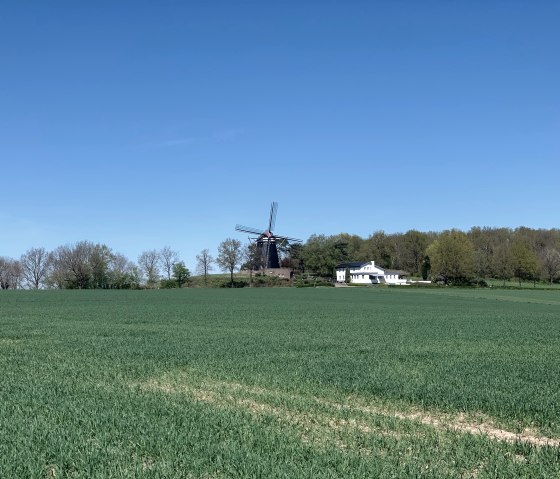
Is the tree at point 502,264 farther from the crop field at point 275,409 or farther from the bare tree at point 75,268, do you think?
the crop field at point 275,409

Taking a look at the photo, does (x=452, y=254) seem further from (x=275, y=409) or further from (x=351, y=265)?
(x=275, y=409)

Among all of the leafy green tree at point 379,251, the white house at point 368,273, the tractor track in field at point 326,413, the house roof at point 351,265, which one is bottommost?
the tractor track in field at point 326,413

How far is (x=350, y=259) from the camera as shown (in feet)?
605

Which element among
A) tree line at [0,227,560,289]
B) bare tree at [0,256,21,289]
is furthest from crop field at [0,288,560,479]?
bare tree at [0,256,21,289]

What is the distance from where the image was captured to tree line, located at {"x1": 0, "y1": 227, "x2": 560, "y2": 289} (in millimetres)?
143500

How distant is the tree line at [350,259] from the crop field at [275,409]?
383ft

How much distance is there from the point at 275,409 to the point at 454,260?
13745cm

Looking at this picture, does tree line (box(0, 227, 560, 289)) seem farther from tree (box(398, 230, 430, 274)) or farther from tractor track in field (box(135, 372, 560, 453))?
tractor track in field (box(135, 372, 560, 453))

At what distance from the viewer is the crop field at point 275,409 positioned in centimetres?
869

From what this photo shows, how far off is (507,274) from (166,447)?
151661 millimetres

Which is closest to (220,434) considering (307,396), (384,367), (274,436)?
(274,436)

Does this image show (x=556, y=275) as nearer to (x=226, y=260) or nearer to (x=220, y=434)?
(x=226, y=260)

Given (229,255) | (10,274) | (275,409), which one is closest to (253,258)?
(229,255)

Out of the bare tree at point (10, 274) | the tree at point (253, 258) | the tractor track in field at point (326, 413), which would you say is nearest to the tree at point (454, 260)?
the tree at point (253, 258)
